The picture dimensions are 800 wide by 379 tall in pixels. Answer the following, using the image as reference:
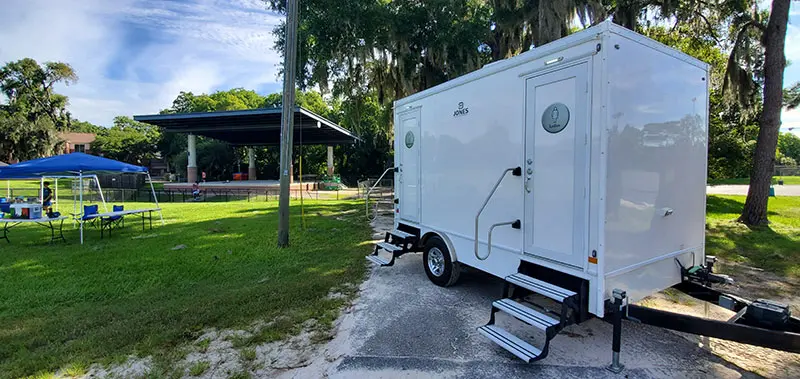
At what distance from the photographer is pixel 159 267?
6.39 meters

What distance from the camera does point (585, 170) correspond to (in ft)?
9.93

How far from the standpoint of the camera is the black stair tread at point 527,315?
2.92 m

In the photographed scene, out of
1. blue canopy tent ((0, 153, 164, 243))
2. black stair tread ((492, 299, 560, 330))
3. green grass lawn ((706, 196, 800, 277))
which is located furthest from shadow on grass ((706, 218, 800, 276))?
blue canopy tent ((0, 153, 164, 243))

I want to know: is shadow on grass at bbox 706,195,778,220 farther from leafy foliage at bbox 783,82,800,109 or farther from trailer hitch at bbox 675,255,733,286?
leafy foliage at bbox 783,82,800,109

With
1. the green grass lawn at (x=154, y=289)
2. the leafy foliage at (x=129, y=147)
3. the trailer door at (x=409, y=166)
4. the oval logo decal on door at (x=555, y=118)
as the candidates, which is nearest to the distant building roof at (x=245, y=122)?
the green grass lawn at (x=154, y=289)

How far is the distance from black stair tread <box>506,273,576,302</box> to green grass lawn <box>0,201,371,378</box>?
6.78ft

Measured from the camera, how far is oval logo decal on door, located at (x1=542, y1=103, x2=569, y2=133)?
320 cm

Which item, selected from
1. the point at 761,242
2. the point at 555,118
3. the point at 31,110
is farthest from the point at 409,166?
the point at 31,110

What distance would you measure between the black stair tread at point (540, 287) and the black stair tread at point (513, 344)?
1.45ft

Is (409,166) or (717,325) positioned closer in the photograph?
(717,325)

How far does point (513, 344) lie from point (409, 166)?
3.33m

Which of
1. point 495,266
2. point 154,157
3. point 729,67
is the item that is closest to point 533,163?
point 495,266

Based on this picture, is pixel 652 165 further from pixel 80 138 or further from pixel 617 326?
pixel 80 138

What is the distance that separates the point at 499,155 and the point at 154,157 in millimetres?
60883
